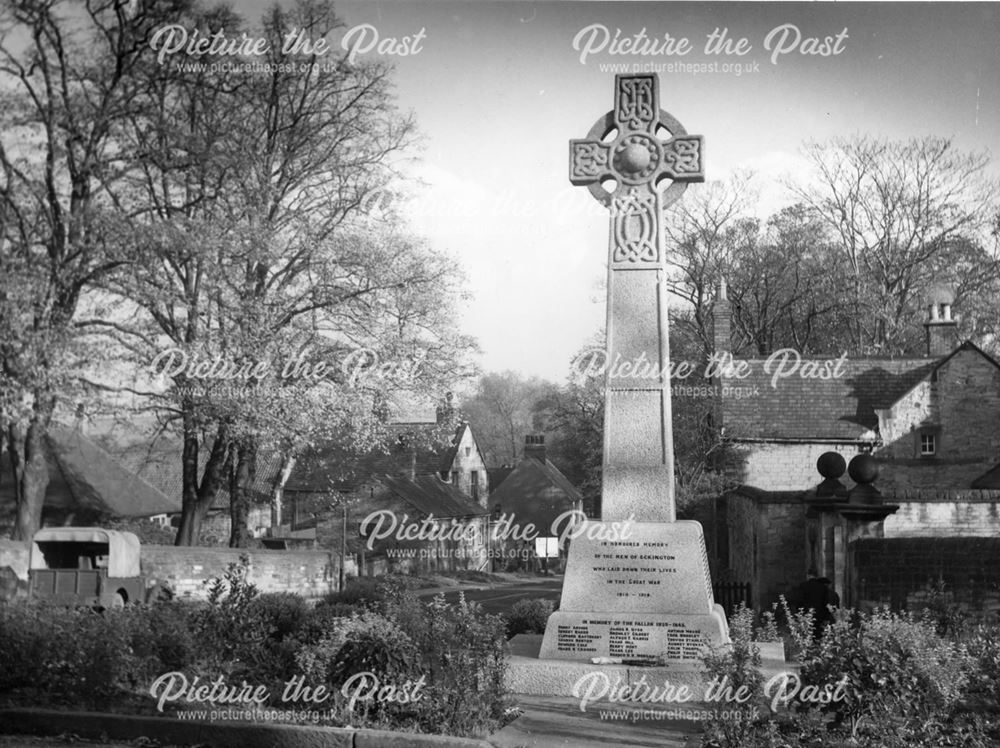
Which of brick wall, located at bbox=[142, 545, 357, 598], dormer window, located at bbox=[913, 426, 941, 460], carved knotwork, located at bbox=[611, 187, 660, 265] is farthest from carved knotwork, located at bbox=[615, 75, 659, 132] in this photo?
dormer window, located at bbox=[913, 426, 941, 460]

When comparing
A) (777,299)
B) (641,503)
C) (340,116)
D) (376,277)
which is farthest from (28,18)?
(777,299)

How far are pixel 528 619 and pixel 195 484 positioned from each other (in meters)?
14.2

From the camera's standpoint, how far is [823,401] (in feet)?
107

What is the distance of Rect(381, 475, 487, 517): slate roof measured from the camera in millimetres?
42469

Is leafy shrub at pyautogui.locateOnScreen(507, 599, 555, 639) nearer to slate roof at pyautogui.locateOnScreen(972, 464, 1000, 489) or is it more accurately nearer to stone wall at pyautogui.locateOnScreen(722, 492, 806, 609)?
stone wall at pyautogui.locateOnScreen(722, 492, 806, 609)

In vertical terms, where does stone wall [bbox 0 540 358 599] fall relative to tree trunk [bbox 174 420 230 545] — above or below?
below

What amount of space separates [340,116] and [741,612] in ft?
68.2

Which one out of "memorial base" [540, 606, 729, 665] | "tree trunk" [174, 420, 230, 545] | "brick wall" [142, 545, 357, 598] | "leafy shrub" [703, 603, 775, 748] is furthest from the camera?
"tree trunk" [174, 420, 230, 545]

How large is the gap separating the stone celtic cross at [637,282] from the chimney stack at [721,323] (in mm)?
22791

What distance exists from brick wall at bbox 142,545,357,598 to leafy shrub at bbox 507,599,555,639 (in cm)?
798

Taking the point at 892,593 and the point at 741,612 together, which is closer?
the point at 741,612

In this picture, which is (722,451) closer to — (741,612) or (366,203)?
(366,203)

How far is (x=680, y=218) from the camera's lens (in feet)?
120

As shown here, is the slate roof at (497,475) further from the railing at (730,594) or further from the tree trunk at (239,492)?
the railing at (730,594)
